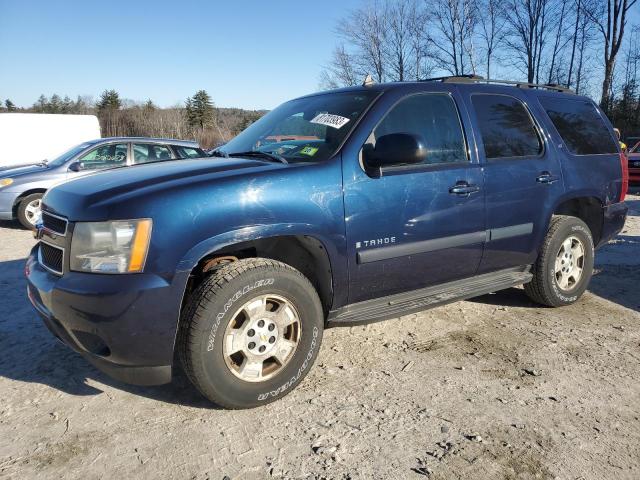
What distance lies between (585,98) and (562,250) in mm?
1556

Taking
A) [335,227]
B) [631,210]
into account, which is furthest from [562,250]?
[631,210]

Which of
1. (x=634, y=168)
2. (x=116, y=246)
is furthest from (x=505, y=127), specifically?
(x=634, y=168)

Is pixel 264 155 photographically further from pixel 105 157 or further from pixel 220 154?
pixel 105 157

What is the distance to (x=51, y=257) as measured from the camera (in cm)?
276

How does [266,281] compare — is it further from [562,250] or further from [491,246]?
[562,250]

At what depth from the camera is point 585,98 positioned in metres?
4.75

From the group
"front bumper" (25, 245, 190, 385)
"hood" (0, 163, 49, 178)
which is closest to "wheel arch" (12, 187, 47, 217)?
"hood" (0, 163, 49, 178)

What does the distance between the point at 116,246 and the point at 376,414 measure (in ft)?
5.29

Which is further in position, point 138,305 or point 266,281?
point 266,281

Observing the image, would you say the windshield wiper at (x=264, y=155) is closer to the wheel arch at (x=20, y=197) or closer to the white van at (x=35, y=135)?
the wheel arch at (x=20, y=197)

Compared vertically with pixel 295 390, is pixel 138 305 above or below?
above

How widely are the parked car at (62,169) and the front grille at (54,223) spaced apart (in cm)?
581

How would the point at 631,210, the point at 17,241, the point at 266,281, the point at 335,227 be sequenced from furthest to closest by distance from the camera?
the point at 631,210
the point at 17,241
the point at 335,227
the point at 266,281

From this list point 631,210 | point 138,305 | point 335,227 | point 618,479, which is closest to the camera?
point 618,479
